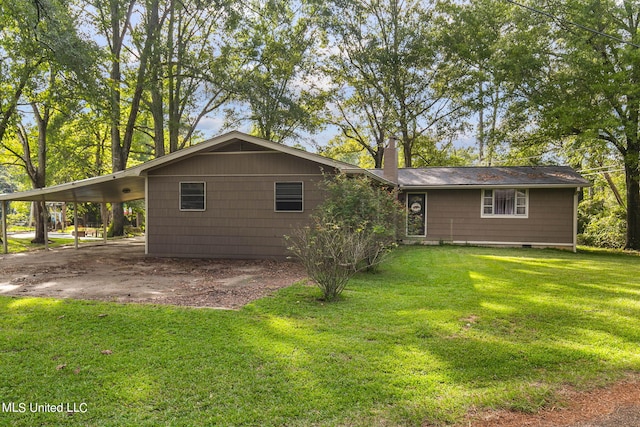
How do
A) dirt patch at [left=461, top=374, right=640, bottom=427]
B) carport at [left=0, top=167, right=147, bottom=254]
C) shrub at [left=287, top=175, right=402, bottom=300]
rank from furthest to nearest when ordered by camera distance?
carport at [left=0, top=167, right=147, bottom=254], shrub at [left=287, top=175, right=402, bottom=300], dirt patch at [left=461, top=374, right=640, bottom=427]

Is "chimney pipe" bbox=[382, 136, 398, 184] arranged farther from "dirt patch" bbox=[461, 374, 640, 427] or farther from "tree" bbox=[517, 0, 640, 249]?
"dirt patch" bbox=[461, 374, 640, 427]

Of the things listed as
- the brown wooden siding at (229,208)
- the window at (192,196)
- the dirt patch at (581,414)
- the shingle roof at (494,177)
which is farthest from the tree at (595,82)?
the dirt patch at (581,414)

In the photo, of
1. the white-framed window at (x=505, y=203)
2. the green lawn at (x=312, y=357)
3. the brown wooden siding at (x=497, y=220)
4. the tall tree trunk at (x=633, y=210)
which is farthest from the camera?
the tall tree trunk at (x=633, y=210)

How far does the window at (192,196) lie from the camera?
456 inches

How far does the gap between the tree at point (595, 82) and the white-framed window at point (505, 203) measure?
2.68m

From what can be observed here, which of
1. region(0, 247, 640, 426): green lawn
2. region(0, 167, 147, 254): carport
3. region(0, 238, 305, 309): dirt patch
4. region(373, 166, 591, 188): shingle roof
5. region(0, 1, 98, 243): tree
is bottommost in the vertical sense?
region(0, 238, 305, 309): dirt patch

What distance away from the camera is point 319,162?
10875mm

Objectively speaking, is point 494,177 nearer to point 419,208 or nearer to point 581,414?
point 419,208

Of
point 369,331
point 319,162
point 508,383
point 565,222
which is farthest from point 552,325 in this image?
point 565,222

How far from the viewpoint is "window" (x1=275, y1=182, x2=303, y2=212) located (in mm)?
11188

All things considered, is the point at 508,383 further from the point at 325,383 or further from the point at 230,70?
the point at 230,70

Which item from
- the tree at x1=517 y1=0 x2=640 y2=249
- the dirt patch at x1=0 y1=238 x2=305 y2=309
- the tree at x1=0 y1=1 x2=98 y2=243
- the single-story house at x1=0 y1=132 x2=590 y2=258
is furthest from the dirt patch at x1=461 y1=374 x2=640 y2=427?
the tree at x1=517 y1=0 x2=640 y2=249

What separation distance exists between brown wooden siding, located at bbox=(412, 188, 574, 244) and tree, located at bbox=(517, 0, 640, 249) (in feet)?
7.88

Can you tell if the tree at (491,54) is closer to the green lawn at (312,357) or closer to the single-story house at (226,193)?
the single-story house at (226,193)
